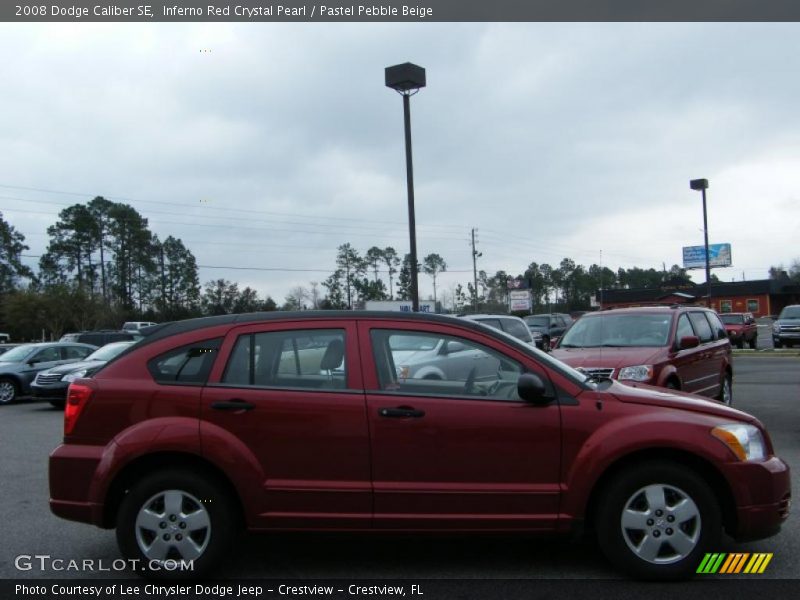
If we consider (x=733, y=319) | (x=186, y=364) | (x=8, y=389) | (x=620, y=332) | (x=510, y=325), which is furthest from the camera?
(x=733, y=319)

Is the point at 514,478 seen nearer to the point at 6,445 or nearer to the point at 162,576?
the point at 162,576

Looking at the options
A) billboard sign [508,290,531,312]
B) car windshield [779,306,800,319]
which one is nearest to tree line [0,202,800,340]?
billboard sign [508,290,531,312]

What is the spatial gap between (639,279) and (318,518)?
134 meters

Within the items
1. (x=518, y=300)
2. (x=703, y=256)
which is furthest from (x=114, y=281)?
(x=703, y=256)

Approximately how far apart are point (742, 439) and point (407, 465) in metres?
2.15

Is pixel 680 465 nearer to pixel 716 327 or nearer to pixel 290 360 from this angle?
pixel 290 360

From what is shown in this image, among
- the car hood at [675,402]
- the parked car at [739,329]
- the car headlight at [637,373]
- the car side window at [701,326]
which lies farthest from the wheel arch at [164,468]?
the parked car at [739,329]

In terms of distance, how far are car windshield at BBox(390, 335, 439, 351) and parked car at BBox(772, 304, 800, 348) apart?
3152cm

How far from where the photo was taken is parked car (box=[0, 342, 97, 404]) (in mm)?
18188

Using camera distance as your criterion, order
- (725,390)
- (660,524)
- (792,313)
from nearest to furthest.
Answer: (660,524)
(725,390)
(792,313)

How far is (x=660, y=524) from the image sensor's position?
4473 mm

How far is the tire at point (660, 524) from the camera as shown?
14.6ft

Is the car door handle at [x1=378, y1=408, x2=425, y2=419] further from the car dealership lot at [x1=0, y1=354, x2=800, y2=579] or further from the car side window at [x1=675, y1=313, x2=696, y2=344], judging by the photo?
the car side window at [x1=675, y1=313, x2=696, y2=344]

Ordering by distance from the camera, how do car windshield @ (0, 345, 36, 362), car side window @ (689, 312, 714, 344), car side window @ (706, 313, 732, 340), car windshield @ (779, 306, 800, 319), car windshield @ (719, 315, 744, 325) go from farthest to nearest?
car windshield @ (719, 315, 744, 325), car windshield @ (779, 306, 800, 319), car windshield @ (0, 345, 36, 362), car side window @ (706, 313, 732, 340), car side window @ (689, 312, 714, 344)
